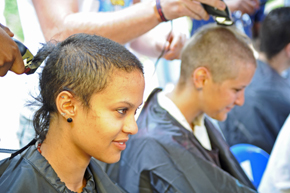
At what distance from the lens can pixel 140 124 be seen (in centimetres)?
155

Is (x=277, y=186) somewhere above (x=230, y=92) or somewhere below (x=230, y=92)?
below

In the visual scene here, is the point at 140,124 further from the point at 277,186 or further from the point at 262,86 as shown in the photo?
the point at 262,86

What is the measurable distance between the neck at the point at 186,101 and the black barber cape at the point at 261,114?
79 centimetres

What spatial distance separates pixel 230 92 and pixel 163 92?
0.33 meters

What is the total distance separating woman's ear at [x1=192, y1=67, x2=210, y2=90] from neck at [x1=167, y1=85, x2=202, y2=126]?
49 millimetres

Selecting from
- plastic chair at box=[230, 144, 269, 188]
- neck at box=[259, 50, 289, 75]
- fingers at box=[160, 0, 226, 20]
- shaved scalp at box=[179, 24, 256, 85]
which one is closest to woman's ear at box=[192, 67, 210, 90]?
shaved scalp at box=[179, 24, 256, 85]

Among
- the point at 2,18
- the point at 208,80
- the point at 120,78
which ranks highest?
the point at 2,18

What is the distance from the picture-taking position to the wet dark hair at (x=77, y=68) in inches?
35.4

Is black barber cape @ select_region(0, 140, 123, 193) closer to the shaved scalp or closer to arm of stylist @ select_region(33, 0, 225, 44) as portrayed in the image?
arm of stylist @ select_region(33, 0, 225, 44)

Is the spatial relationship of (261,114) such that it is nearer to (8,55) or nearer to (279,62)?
(279,62)

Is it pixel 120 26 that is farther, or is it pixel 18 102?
pixel 120 26

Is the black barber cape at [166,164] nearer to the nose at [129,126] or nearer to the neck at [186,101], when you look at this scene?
the neck at [186,101]

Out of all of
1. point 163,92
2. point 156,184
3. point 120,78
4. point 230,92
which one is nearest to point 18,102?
point 120,78

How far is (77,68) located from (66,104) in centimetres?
10
